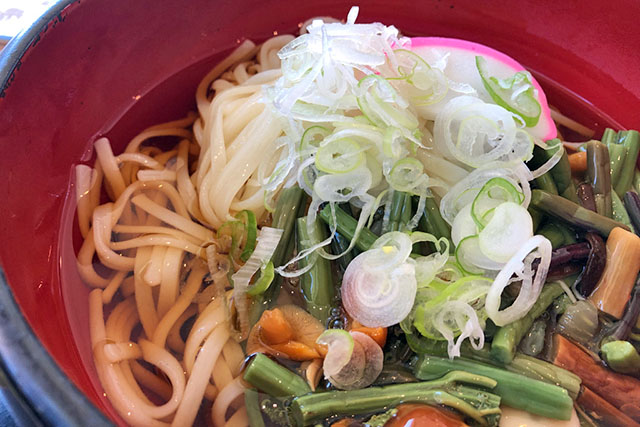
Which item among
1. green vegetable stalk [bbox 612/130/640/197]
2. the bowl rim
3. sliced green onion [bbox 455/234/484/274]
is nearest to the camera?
the bowl rim

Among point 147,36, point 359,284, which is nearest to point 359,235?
point 359,284

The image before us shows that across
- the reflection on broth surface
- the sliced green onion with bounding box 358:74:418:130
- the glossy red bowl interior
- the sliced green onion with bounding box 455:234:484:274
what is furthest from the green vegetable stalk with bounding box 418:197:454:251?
the glossy red bowl interior

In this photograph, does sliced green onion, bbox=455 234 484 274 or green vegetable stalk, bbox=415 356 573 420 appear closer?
green vegetable stalk, bbox=415 356 573 420

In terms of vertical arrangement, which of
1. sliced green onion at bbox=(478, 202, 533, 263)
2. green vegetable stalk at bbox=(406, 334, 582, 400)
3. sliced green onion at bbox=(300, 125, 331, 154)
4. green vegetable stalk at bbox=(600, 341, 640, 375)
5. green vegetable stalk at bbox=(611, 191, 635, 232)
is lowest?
green vegetable stalk at bbox=(600, 341, 640, 375)

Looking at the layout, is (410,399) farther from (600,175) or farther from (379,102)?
(600,175)

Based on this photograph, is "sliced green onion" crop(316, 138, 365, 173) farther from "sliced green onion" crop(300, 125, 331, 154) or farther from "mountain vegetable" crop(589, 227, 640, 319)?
"mountain vegetable" crop(589, 227, 640, 319)

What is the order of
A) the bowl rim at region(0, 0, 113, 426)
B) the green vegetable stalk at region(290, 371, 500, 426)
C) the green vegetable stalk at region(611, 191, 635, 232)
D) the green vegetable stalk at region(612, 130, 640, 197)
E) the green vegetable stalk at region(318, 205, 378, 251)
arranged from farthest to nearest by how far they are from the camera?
1. the green vegetable stalk at region(612, 130, 640, 197)
2. the green vegetable stalk at region(611, 191, 635, 232)
3. the green vegetable stalk at region(318, 205, 378, 251)
4. the green vegetable stalk at region(290, 371, 500, 426)
5. the bowl rim at region(0, 0, 113, 426)

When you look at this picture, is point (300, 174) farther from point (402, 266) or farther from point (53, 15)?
point (53, 15)

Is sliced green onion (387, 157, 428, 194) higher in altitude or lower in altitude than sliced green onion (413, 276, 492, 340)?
higher
